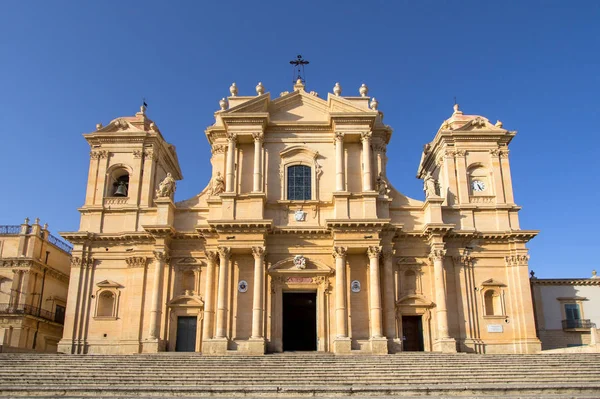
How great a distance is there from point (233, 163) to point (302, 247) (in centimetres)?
577

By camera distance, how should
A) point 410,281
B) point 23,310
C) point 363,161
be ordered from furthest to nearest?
point 23,310
point 363,161
point 410,281

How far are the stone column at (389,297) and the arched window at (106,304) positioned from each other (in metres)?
14.0

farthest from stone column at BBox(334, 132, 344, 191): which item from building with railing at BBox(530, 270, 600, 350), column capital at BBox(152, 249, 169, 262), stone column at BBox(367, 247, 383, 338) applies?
building with railing at BBox(530, 270, 600, 350)

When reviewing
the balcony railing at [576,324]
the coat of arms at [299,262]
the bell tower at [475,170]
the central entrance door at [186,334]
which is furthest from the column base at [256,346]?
the balcony railing at [576,324]

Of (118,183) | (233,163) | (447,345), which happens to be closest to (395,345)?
(447,345)

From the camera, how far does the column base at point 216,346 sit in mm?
27031

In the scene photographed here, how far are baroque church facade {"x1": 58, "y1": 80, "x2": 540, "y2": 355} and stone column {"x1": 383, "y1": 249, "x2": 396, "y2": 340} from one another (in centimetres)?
7

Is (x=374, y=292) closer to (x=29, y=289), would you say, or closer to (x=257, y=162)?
(x=257, y=162)

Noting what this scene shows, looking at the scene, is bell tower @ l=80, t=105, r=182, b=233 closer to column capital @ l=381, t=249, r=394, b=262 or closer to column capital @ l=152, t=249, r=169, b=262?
column capital @ l=152, t=249, r=169, b=262

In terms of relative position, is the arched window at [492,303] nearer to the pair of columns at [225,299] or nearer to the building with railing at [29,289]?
the pair of columns at [225,299]

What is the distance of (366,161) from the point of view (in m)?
30.2

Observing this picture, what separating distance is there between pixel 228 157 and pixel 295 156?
11.9 feet

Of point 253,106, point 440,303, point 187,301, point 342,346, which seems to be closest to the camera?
point 342,346

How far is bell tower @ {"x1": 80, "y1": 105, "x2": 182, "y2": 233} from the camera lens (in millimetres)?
31172
